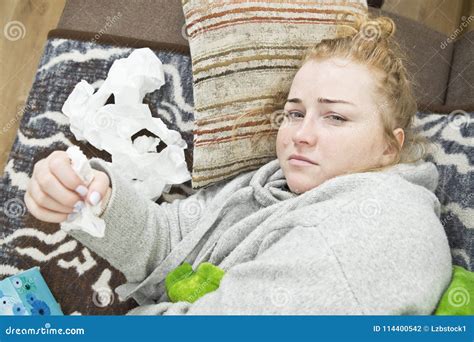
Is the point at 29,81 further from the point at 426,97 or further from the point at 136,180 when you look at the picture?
the point at 426,97

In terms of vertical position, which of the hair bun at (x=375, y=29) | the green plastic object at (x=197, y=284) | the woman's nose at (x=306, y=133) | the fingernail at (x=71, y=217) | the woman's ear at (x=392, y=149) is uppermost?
the hair bun at (x=375, y=29)

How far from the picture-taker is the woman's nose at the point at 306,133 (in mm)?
1008

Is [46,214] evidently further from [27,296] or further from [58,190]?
[27,296]

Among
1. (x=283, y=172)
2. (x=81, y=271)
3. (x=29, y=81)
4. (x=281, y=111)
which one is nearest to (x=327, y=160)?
(x=283, y=172)

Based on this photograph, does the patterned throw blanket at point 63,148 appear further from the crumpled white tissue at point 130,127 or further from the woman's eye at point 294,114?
the woman's eye at point 294,114

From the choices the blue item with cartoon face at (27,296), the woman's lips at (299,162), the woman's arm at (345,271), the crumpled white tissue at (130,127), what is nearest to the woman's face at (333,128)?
the woman's lips at (299,162)

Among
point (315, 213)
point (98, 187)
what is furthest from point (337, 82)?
point (98, 187)

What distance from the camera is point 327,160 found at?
1.01 m

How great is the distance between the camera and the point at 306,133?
1014 millimetres

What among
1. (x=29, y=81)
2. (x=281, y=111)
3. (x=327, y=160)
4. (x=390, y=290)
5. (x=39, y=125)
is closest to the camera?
(x=390, y=290)

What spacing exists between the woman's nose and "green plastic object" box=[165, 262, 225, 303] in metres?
0.29

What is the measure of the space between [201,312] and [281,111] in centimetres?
52

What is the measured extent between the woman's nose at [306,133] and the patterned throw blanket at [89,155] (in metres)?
0.36
